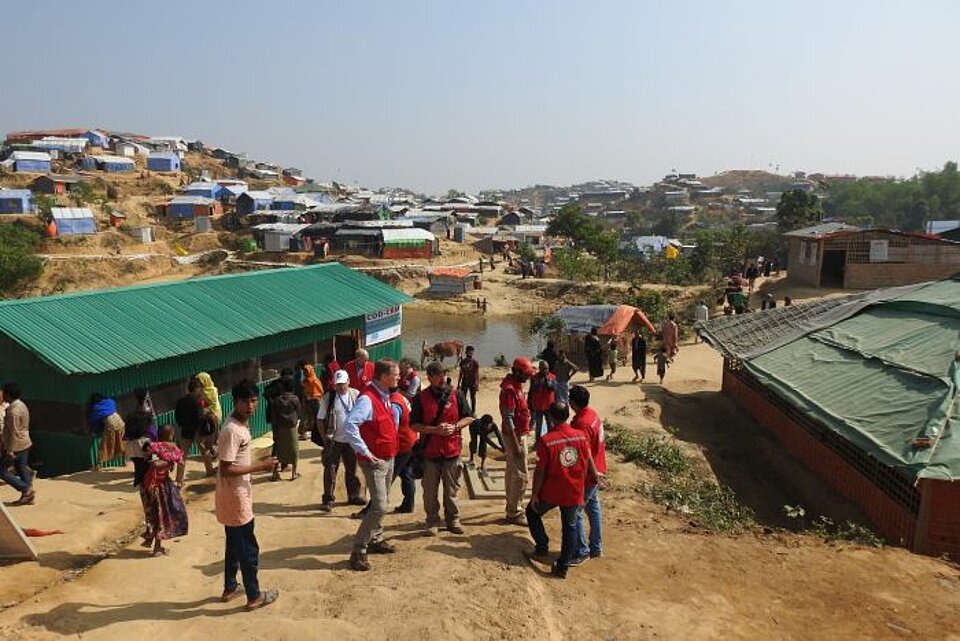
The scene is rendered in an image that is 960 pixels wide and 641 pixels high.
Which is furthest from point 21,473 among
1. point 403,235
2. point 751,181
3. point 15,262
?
point 751,181

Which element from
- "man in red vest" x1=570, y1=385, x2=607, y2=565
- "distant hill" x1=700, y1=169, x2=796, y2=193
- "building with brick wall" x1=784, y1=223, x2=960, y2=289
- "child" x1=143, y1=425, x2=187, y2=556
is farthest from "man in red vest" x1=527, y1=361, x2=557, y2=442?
"distant hill" x1=700, y1=169, x2=796, y2=193

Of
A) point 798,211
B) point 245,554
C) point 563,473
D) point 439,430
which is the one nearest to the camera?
point 245,554

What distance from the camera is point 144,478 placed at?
6590mm

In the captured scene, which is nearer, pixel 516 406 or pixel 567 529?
pixel 567 529

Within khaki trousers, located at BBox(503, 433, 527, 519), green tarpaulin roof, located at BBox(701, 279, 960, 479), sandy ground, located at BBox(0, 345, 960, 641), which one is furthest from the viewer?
green tarpaulin roof, located at BBox(701, 279, 960, 479)

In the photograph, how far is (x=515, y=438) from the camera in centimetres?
749

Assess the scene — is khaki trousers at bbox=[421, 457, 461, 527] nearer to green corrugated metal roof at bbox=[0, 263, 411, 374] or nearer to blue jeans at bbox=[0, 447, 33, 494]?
blue jeans at bbox=[0, 447, 33, 494]

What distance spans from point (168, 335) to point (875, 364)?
11364 millimetres

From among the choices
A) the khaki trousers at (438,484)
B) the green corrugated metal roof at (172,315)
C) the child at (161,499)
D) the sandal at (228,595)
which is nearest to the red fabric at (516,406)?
the khaki trousers at (438,484)

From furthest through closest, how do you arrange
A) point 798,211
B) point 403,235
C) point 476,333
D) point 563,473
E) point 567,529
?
1. point 403,235
2. point 798,211
3. point 476,333
4. point 567,529
5. point 563,473

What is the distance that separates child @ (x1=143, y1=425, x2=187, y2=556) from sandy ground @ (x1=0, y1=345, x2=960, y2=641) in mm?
243

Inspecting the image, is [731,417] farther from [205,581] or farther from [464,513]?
[205,581]

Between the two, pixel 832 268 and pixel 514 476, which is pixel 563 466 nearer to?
pixel 514 476

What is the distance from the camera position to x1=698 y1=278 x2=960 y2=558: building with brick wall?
7914 mm
